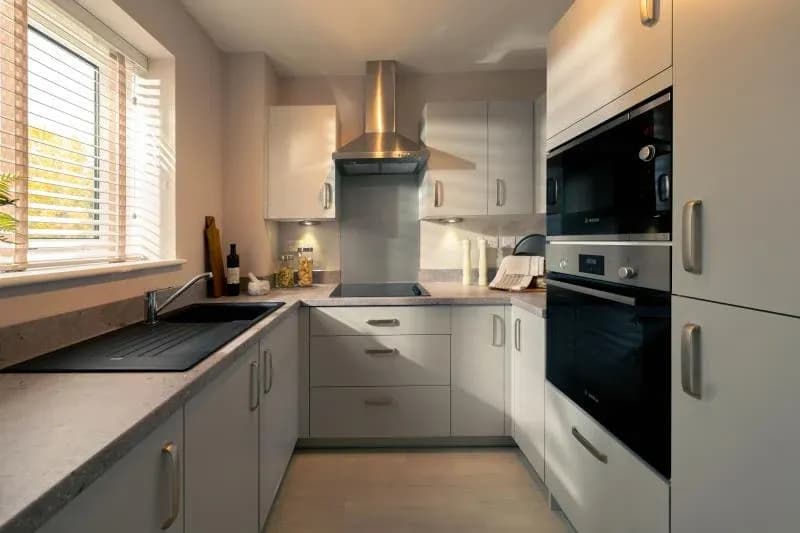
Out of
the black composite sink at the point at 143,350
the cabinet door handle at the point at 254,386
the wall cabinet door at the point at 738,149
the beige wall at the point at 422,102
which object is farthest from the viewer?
the beige wall at the point at 422,102

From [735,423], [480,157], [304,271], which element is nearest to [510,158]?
[480,157]

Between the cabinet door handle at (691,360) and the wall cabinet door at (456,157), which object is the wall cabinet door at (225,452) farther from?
the wall cabinet door at (456,157)

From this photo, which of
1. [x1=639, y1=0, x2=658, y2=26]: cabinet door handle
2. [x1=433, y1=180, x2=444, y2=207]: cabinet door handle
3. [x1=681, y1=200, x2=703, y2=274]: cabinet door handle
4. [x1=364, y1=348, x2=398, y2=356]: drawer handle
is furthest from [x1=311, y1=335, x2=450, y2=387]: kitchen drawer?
[x1=639, y1=0, x2=658, y2=26]: cabinet door handle

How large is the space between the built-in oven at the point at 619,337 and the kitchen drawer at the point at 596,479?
5 cm

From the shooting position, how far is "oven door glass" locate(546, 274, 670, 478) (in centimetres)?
114

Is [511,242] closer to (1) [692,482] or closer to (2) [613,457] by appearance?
(2) [613,457]

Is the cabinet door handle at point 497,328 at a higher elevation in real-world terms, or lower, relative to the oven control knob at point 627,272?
lower

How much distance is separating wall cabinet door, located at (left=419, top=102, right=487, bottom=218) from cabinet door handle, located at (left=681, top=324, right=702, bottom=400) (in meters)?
1.90

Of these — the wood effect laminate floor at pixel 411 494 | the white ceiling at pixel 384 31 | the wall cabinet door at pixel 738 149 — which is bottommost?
the wood effect laminate floor at pixel 411 494

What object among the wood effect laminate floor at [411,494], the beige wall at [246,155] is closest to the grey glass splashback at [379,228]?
the beige wall at [246,155]

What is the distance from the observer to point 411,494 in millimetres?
2105

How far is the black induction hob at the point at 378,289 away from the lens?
2924 mm

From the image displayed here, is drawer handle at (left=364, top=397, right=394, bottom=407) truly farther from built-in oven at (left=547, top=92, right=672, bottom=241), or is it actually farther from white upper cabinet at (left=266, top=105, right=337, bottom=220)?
Result: built-in oven at (left=547, top=92, right=672, bottom=241)

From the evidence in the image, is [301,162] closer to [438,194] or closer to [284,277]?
[284,277]
